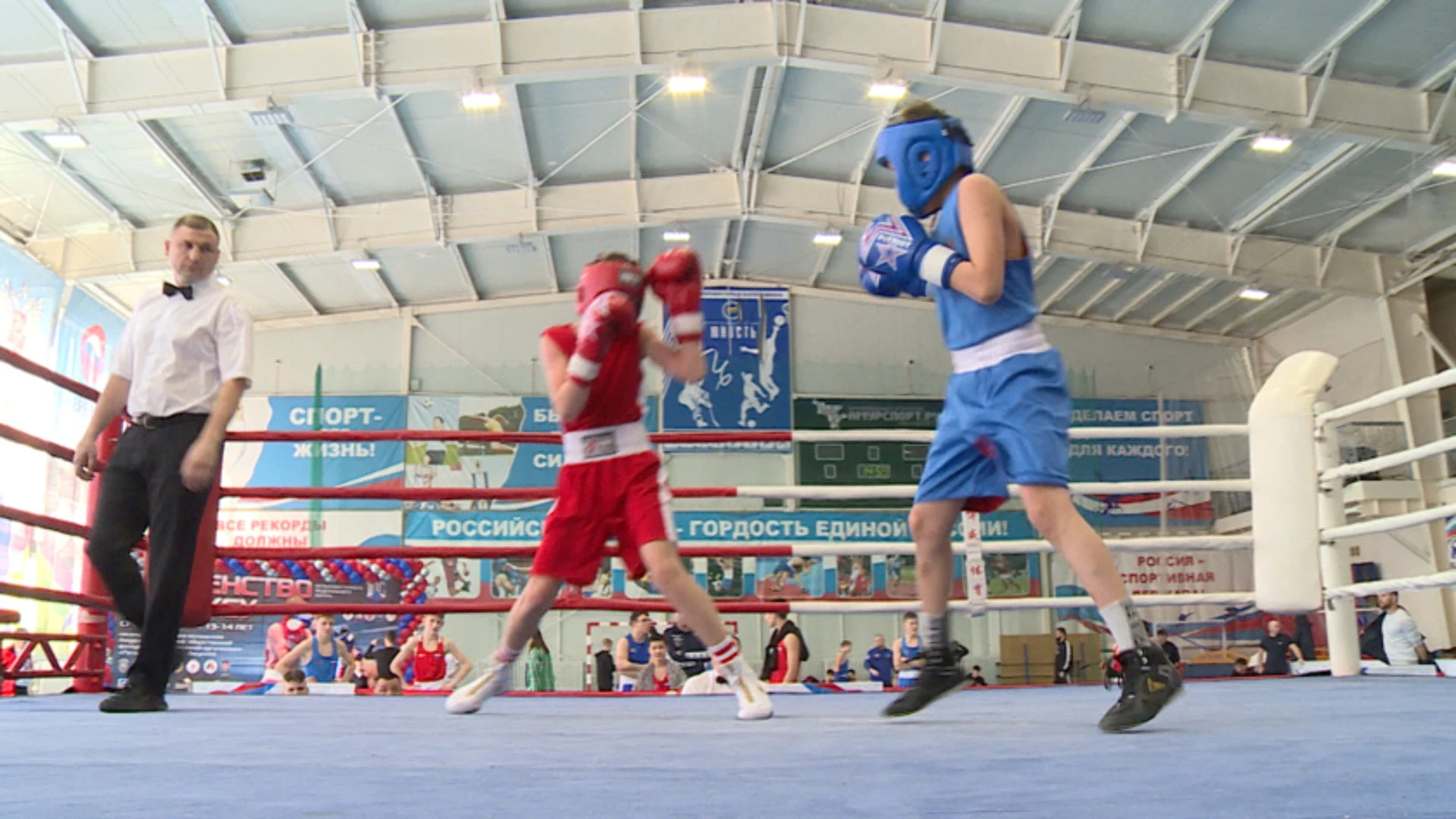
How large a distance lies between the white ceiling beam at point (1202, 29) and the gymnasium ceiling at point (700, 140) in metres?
0.02

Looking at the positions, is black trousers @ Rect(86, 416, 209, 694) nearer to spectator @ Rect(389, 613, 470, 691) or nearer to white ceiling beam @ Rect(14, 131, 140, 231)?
spectator @ Rect(389, 613, 470, 691)

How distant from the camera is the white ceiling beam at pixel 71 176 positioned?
10000 millimetres

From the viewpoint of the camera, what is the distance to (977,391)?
6.54 ft

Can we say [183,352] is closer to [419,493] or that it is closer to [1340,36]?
[419,493]

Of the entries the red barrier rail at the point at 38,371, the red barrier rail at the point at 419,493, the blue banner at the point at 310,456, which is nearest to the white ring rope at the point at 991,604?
the red barrier rail at the point at 419,493

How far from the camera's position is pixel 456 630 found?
43.4 feet

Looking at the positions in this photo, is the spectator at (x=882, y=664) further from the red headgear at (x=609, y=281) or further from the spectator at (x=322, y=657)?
the red headgear at (x=609, y=281)

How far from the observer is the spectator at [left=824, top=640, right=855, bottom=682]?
462 inches

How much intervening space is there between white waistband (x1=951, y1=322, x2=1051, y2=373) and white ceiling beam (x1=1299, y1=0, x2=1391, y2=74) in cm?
836

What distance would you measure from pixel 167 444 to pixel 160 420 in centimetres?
6

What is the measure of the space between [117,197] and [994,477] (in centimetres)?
1142

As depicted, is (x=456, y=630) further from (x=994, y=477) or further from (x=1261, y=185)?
(x=994, y=477)

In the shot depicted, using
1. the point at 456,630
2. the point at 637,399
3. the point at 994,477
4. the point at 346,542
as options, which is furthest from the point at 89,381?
the point at 994,477

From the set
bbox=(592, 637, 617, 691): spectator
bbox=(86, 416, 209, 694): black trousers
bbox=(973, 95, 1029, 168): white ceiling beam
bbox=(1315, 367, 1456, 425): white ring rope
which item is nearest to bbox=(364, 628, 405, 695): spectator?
bbox=(592, 637, 617, 691): spectator
